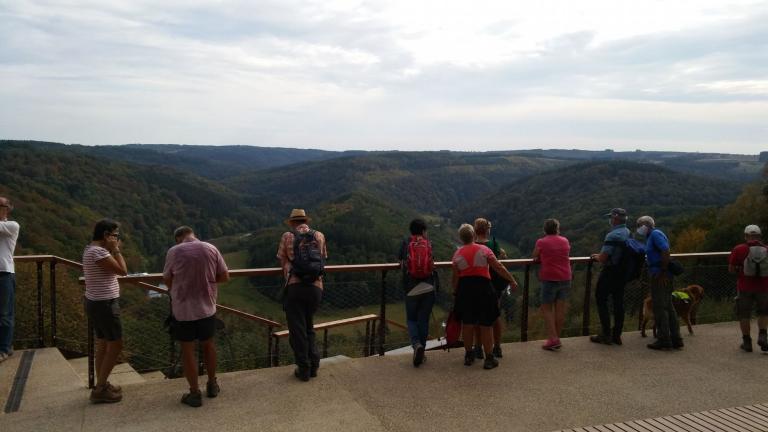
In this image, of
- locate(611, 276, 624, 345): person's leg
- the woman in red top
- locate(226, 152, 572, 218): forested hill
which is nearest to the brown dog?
locate(611, 276, 624, 345): person's leg

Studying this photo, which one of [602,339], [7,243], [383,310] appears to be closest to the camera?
[7,243]

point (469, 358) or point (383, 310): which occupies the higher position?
point (383, 310)

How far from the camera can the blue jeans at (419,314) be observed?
537cm

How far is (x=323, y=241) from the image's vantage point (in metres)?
4.95

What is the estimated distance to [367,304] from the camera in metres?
6.57

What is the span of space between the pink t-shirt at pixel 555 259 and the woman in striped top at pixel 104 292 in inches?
160

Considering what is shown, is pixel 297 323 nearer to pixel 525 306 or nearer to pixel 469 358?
pixel 469 358

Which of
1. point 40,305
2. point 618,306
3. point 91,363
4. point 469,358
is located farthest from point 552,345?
point 40,305

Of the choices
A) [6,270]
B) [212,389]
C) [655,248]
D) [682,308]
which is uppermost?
[655,248]

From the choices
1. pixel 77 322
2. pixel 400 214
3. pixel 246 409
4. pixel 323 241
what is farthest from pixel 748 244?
pixel 400 214

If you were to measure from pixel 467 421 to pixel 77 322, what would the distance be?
8.99 metres

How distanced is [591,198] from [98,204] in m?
77.8

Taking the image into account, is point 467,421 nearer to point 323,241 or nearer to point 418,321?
point 418,321

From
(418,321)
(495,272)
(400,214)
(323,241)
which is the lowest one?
(400,214)
